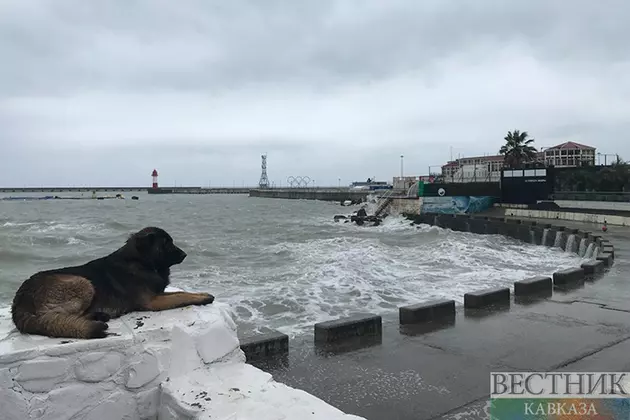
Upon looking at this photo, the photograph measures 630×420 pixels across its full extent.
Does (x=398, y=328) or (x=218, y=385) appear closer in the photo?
(x=218, y=385)

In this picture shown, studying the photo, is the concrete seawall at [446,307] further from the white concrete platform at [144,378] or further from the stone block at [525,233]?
the stone block at [525,233]

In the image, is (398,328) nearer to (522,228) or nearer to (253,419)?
(253,419)

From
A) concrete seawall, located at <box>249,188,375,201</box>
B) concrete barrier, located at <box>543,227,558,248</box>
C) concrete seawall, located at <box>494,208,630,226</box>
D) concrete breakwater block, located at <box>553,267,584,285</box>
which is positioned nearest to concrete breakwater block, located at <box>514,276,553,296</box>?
concrete breakwater block, located at <box>553,267,584,285</box>

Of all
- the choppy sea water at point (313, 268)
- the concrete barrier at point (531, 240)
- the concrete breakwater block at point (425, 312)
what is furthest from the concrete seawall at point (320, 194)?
the concrete breakwater block at point (425, 312)

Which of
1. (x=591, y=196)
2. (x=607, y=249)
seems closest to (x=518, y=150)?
Result: (x=591, y=196)

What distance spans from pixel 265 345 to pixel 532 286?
577 cm

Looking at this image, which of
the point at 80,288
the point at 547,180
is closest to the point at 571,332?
the point at 80,288

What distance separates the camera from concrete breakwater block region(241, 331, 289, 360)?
5.97 metres

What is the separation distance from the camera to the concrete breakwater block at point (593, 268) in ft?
38.3

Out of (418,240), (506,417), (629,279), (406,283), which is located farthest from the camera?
(418,240)

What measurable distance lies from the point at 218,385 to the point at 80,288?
1.13 meters

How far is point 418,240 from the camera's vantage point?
2752cm

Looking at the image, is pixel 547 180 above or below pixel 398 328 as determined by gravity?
above

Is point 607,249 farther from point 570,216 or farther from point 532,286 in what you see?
point 570,216
